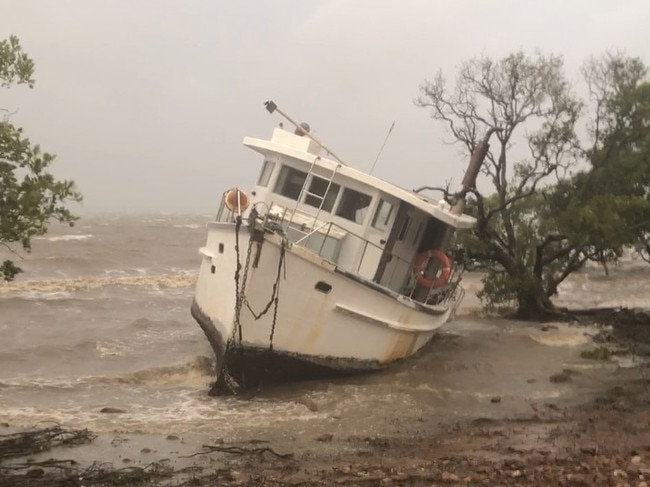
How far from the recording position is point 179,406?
11680mm

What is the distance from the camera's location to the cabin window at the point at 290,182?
1434cm

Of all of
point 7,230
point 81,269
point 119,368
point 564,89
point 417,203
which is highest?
point 564,89

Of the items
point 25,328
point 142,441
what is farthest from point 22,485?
point 25,328

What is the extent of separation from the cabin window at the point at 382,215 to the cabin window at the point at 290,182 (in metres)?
1.72

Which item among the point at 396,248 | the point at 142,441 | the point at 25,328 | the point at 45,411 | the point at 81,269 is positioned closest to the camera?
the point at 142,441

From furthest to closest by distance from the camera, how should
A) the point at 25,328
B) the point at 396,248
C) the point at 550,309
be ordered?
the point at 550,309
the point at 25,328
the point at 396,248

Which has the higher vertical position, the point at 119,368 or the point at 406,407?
the point at 406,407

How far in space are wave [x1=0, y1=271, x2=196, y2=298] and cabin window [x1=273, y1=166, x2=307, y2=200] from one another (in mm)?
14102

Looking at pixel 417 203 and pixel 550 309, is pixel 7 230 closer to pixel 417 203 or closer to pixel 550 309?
pixel 417 203

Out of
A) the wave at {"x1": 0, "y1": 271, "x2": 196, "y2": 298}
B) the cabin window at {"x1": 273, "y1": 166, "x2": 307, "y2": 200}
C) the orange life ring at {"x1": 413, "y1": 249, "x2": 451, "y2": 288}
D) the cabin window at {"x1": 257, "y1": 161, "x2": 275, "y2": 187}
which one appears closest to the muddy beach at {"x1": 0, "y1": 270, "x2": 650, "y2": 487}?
the orange life ring at {"x1": 413, "y1": 249, "x2": 451, "y2": 288}

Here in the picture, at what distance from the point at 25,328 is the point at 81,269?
598 inches

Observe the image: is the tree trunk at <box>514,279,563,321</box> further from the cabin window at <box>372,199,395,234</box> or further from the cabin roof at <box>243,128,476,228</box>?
the cabin window at <box>372,199,395,234</box>

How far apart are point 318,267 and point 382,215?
7.80 feet

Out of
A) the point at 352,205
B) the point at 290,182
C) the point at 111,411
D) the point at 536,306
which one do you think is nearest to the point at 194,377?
the point at 111,411
